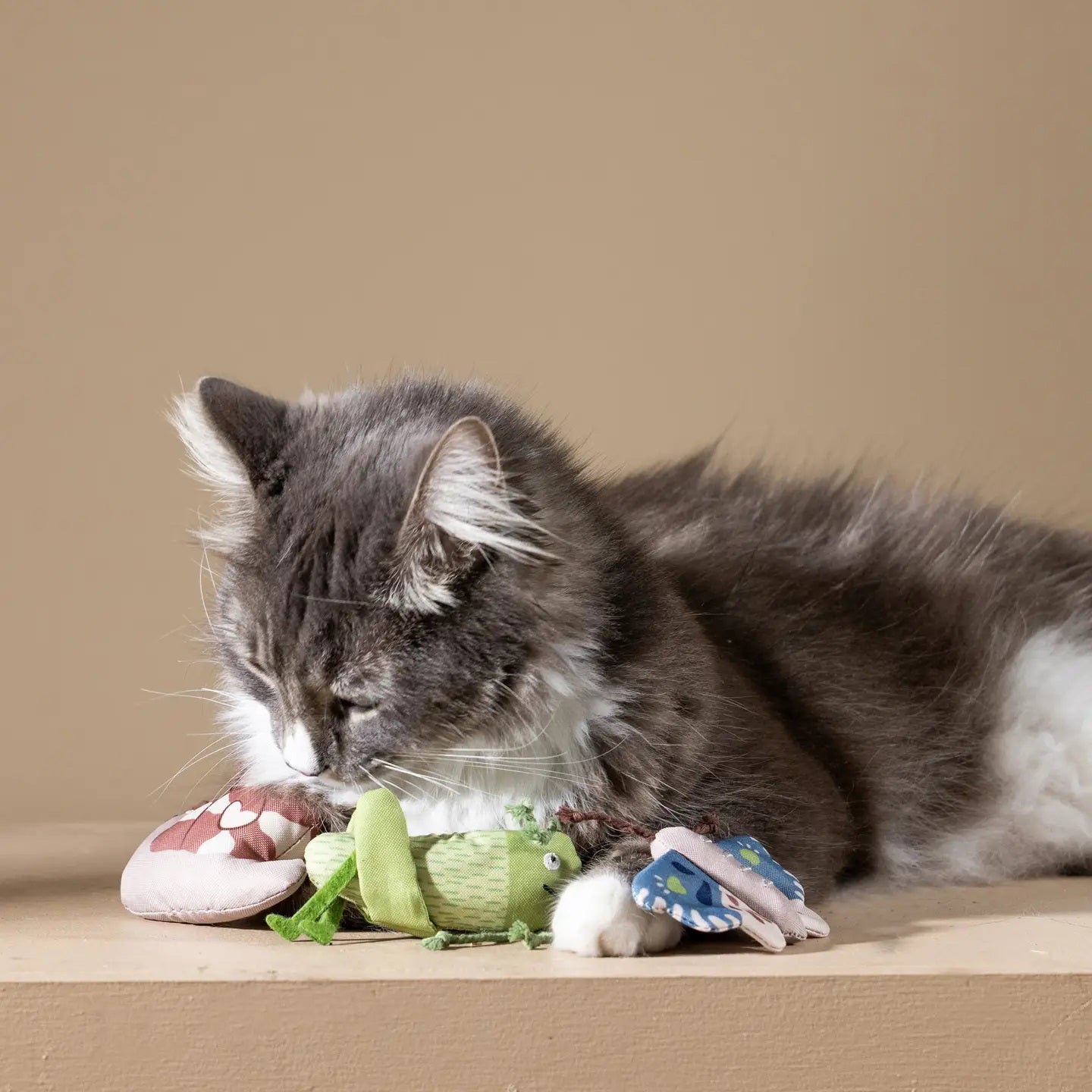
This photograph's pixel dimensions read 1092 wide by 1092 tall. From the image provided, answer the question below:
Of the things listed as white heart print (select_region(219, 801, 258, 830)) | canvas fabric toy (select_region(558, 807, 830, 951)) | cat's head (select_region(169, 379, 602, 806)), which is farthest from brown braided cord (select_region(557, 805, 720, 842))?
white heart print (select_region(219, 801, 258, 830))

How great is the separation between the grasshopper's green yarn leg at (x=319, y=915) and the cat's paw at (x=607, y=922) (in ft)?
0.74

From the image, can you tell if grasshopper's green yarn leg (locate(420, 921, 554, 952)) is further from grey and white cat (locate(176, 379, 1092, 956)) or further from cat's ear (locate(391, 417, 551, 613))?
cat's ear (locate(391, 417, 551, 613))

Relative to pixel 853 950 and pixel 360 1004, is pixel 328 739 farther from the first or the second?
pixel 853 950

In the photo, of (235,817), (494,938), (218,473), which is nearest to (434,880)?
(494,938)

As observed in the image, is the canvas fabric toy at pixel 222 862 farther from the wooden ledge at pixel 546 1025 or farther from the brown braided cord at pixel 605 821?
the brown braided cord at pixel 605 821

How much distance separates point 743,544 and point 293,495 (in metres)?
0.89

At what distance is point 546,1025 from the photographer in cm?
143

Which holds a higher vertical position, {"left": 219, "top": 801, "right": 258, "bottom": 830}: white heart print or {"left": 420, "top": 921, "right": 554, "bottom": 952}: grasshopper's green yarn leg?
{"left": 219, "top": 801, "right": 258, "bottom": 830}: white heart print

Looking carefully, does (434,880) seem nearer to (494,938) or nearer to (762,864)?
(494,938)

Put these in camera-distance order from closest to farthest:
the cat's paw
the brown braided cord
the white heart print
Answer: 1. the cat's paw
2. the brown braided cord
3. the white heart print

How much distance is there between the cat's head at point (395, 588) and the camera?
63.4 inches

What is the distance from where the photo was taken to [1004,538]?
102 inches

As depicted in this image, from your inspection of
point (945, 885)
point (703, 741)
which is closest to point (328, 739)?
point (703, 741)

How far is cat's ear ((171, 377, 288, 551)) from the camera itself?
1.71 m
